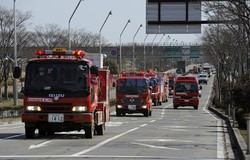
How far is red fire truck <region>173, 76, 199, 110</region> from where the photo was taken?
186ft

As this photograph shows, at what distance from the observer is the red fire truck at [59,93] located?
62.5ft

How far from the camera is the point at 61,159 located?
45.9ft

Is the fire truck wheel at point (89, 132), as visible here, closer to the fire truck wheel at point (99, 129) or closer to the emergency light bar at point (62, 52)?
the fire truck wheel at point (99, 129)

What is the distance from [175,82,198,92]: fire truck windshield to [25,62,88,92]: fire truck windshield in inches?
1495

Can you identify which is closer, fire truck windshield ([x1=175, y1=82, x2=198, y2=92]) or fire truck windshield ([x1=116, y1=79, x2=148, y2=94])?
fire truck windshield ([x1=116, y1=79, x2=148, y2=94])

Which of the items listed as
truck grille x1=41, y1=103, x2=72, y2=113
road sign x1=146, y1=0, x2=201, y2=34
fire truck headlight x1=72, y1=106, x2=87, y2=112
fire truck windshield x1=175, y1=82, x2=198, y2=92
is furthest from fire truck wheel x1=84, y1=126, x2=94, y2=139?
fire truck windshield x1=175, y1=82, x2=198, y2=92

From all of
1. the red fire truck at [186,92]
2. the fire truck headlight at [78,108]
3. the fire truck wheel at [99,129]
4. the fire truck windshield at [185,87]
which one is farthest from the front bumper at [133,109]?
the fire truck headlight at [78,108]

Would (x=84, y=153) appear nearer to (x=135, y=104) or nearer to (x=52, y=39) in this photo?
(x=135, y=104)

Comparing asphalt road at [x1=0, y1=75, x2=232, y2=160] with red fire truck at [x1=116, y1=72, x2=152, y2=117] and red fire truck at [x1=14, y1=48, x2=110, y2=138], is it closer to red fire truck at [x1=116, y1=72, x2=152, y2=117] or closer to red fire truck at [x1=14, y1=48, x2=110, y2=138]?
red fire truck at [x1=14, y1=48, x2=110, y2=138]

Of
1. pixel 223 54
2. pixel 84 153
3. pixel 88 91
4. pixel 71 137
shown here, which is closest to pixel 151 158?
pixel 84 153

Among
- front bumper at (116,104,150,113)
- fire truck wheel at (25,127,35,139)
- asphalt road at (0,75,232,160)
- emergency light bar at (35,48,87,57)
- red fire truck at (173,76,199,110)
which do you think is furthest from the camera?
red fire truck at (173,76,199,110)

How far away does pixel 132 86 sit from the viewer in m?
40.2

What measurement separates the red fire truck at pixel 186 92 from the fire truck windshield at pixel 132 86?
1635 cm

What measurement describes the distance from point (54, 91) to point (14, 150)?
11.3 feet
